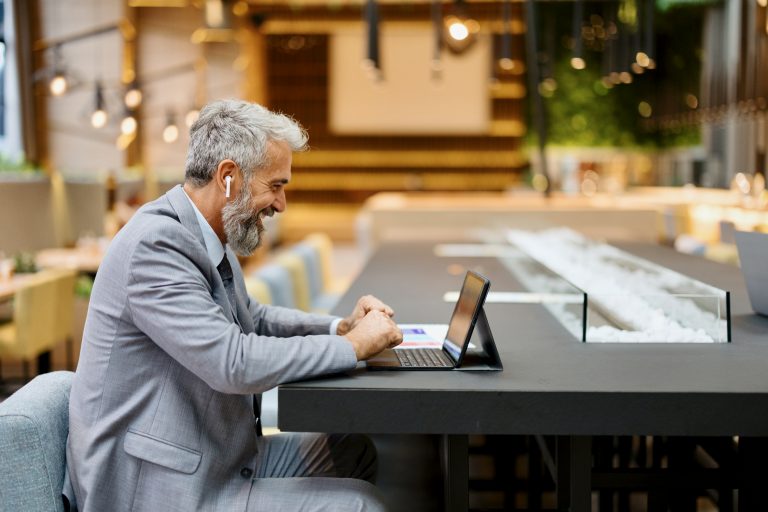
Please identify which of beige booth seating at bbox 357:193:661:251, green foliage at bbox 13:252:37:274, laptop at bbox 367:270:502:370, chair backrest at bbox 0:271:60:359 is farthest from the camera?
beige booth seating at bbox 357:193:661:251


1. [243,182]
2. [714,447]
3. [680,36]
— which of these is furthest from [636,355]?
[680,36]

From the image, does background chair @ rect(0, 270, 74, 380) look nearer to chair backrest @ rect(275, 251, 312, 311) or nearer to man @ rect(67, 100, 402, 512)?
chair backrest @ rect(275, 251, 312, 311)

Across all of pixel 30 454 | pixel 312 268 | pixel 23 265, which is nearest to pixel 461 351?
pixel 30 454

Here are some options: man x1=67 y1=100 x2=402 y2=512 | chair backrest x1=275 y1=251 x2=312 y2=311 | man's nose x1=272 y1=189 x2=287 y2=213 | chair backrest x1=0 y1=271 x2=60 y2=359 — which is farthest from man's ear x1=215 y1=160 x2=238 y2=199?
chair backrest x1=0 y1=271 x2=60 y2=359

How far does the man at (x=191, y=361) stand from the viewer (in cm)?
169

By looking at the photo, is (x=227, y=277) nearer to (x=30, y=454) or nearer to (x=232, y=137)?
(x=232, y=137)

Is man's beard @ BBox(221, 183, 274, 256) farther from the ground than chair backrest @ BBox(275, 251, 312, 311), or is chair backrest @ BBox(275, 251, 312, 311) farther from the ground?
man's beard @ BBox(221, 183, 274, 256)

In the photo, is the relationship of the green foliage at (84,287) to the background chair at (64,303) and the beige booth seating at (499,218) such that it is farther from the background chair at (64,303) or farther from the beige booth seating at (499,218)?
the beige booth seating at (499,218)

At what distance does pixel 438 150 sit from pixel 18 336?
1128cm

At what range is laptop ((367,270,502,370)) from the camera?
1854 millimetres

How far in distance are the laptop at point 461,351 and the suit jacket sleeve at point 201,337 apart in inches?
7.5

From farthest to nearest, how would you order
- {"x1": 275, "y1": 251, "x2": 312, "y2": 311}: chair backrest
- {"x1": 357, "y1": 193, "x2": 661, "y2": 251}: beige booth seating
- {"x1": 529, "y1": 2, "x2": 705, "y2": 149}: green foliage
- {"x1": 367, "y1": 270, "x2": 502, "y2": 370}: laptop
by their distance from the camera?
{"x1": 529, "y1": 2, "x2": 705, "y2": 149}: green foliage → {"x1": 357, "y1": 193, "x2": 661, "y2": 251}: beige booth seating → {"x1": 275, "y1": 251, "x2": 312, "y2": 311}: chair backrest → {"x1": 367, "y1": 270, "x2": 502, "y2": 370}: laptop

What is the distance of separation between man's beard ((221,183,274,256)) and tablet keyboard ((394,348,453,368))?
428 mm

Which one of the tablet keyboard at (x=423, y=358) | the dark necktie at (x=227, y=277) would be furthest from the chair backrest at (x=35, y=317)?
the tablet keyboard at (x=423, y=358)
